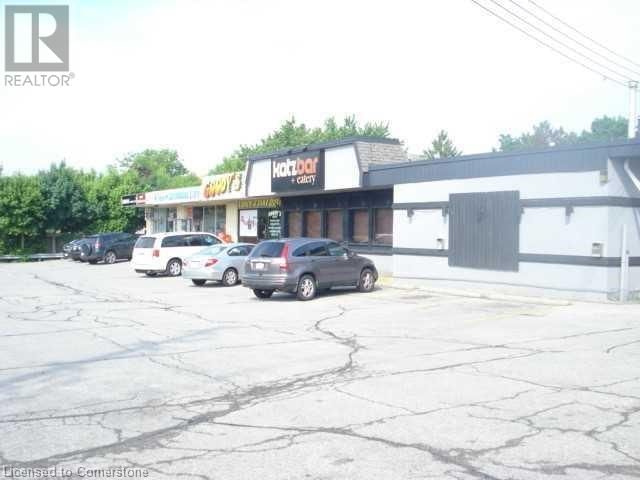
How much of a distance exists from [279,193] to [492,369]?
63.6ft

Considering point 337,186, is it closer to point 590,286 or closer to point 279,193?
point 279,193

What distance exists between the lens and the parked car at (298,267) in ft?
57.1

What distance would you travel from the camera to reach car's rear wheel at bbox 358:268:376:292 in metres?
19.5

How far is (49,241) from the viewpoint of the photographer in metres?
46.2

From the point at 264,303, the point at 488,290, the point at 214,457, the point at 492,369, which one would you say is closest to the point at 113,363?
the point at 214,457

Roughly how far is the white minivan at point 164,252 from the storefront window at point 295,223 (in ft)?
14.1

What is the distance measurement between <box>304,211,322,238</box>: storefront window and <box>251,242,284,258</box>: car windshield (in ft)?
31.8

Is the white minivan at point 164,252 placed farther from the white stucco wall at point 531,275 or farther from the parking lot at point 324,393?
the parking lot at point 324,393

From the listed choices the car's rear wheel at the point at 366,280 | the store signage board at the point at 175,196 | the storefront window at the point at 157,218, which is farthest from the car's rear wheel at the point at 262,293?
the storefront window at the point at 157,218

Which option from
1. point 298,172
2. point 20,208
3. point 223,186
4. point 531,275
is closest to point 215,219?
point 223,186

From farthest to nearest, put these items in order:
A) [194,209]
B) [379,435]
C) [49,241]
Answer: [49,241] → [194,209] → [379,435]

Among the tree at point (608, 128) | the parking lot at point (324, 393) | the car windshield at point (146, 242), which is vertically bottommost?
the parking lot at point (324, 393)

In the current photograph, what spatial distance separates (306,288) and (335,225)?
9.45 metres

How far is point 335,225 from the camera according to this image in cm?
2705
